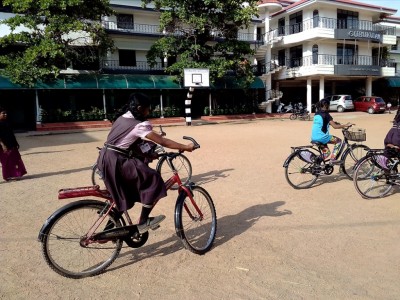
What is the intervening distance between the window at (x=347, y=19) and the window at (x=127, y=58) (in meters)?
18.2

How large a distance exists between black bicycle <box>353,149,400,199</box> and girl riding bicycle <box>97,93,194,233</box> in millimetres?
3653

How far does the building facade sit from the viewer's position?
23.2m

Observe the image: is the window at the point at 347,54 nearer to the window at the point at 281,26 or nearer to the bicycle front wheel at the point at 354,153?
the window at the point at 281,26

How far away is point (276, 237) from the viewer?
4102mm

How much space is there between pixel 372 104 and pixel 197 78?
53.9 ft

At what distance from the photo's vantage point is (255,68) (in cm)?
3050

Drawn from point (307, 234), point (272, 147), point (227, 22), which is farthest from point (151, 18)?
point (307, 234)

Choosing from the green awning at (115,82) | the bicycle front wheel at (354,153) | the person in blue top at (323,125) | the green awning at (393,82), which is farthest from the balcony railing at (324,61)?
→ the person in blue top at (323,125)

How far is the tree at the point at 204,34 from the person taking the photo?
2223 cm

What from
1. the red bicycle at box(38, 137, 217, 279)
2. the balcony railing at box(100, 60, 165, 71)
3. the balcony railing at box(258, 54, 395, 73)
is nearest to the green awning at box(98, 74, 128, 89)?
the balcony railing at box(100, 60, 165, 71)

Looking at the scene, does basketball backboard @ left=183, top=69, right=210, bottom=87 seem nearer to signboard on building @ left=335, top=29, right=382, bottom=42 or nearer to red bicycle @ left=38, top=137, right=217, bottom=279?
signboard on building @ left=335, top=29, right=382, bottom=42

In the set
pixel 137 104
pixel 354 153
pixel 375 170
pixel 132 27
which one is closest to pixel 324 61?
pixel 132 27

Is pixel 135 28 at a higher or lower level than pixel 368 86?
higher

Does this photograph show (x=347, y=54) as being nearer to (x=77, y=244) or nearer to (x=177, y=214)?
(x=177, y=214)
